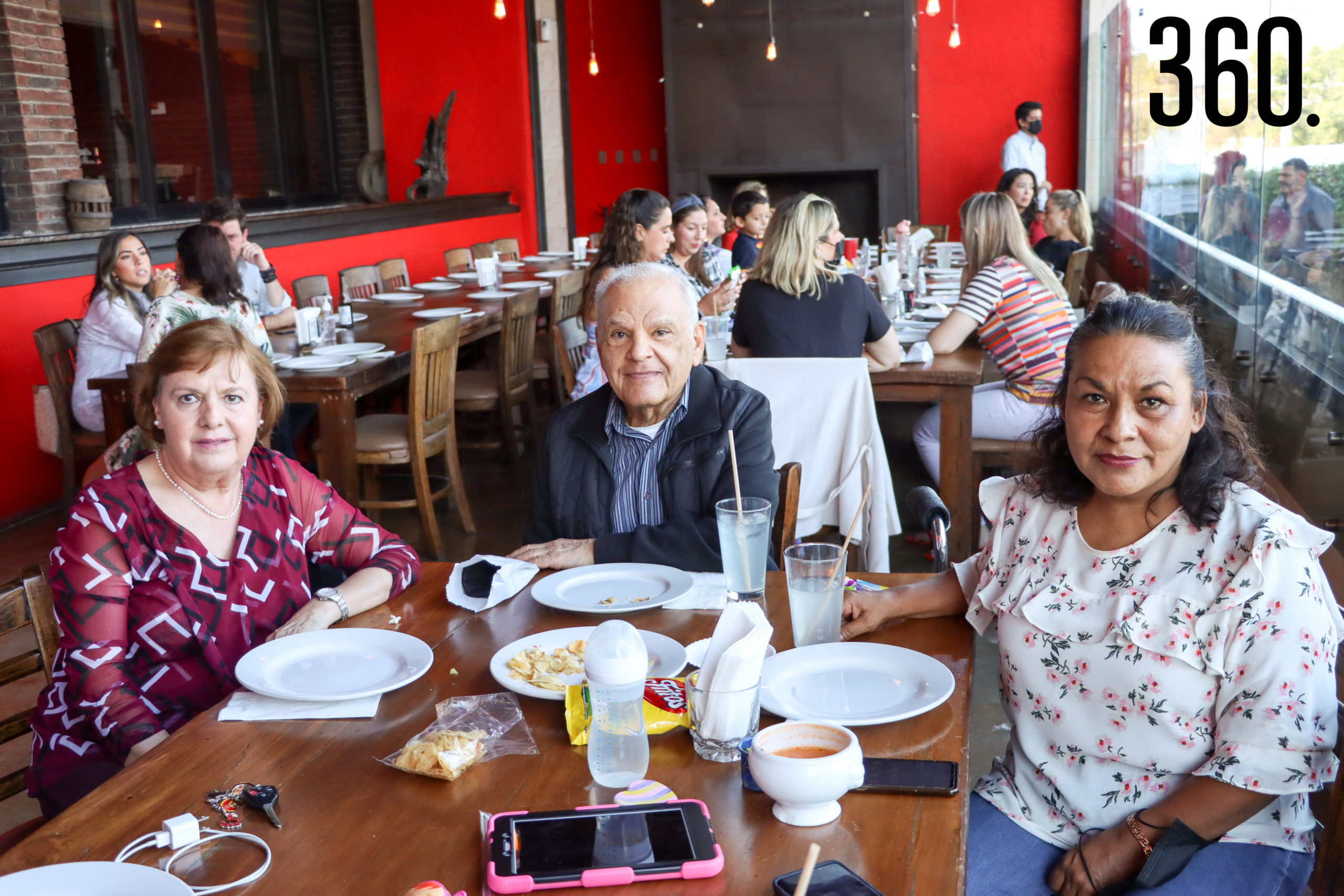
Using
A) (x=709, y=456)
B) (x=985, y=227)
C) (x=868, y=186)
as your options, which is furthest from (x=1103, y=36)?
(x=709, y=456)

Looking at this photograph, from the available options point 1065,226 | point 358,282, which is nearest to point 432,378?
point 358,282

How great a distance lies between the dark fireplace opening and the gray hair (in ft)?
27.9

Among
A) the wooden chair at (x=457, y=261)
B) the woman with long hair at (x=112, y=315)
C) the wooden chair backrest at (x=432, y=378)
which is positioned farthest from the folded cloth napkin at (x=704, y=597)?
the wooden chair at (x=457, y=261)

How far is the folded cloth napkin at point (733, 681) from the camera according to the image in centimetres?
122

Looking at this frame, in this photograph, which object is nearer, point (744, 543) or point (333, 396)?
point (744, 543)

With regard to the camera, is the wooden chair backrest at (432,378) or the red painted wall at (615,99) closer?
the wooden chair backrest at (432,378)

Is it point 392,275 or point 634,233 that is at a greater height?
point 634,233

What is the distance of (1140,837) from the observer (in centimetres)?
Answer: 141

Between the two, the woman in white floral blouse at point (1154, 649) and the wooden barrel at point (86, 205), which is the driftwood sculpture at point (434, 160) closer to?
the wooden barrel at point (86, 205)

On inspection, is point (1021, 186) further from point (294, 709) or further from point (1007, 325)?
point (294, 709)

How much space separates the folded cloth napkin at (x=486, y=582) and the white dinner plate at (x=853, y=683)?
1.62ft

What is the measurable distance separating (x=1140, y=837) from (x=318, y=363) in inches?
128

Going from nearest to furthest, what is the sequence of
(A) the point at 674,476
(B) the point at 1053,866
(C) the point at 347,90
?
(B) the point at 1053,866 → (A) the point at 674,476 → (C) the point at 347,90

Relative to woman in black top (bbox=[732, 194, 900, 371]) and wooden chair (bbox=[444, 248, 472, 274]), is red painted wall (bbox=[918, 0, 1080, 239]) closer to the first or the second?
wooden chair (bbox=[444, 248, 472, 274])
